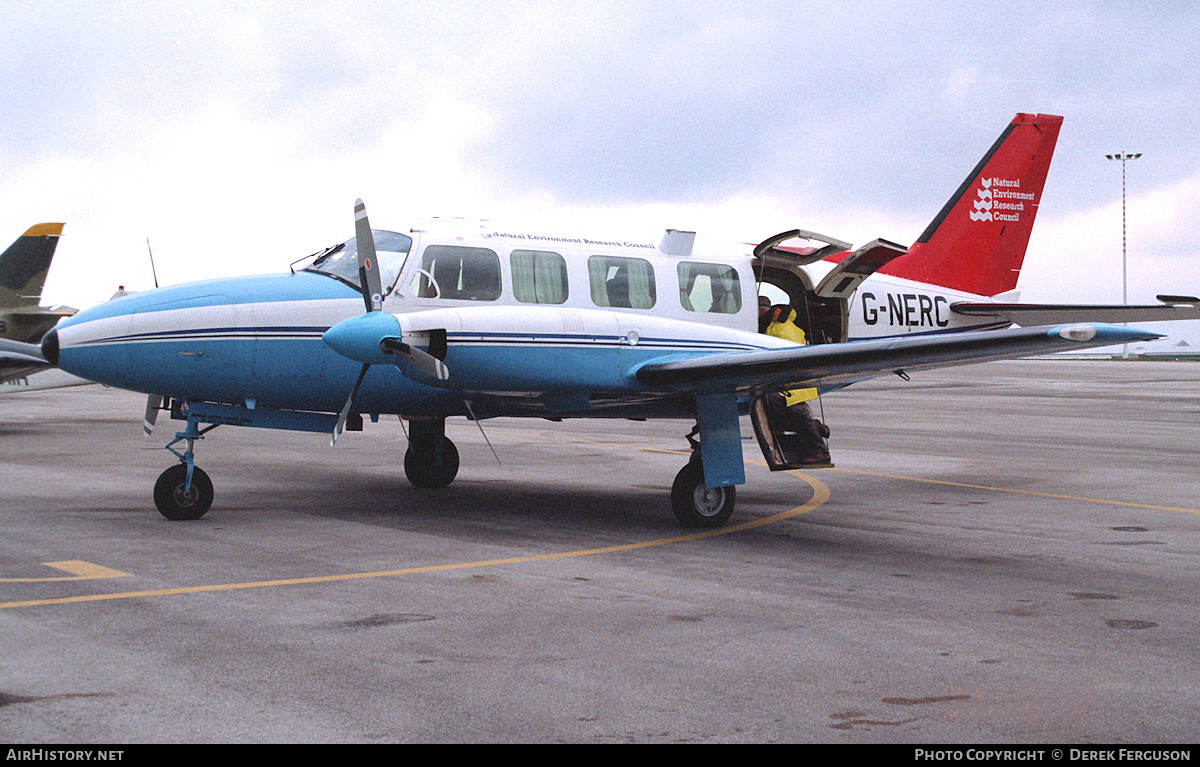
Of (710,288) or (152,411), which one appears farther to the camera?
(710,288)

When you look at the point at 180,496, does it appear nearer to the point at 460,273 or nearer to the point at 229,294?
the point at 229,294

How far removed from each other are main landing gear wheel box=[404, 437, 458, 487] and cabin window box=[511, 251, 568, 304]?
11.4 feet

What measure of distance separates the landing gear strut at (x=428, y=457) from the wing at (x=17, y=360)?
12380mm

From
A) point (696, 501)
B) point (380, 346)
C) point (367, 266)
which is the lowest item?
point (696, 501)

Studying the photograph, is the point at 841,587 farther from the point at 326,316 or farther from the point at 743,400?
the point at 326,316

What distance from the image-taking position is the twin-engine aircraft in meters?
9.87

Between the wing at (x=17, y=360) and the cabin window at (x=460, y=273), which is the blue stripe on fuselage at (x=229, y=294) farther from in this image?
the wing at (x=17, y=360)

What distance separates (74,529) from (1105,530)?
10.2 metres

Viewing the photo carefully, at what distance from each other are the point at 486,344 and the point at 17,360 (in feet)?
54.9

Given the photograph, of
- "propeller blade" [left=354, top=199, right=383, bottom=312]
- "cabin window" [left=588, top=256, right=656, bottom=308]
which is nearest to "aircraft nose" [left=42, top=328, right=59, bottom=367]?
"propeller blade" [left=354, top=199, right=383, bottom=312]

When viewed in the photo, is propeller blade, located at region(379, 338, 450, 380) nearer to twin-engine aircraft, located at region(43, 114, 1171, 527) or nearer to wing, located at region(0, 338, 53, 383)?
twin-engine aircraft, located at region(43, 114, 1171, 527)

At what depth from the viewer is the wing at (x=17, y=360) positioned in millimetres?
22391

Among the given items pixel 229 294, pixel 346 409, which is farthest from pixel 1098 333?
pixel 229 294

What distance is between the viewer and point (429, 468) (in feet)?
46.1
